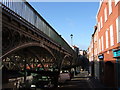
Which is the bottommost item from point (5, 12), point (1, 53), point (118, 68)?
point (118, 68)

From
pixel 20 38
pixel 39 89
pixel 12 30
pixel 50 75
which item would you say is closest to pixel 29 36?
pixel 20 38

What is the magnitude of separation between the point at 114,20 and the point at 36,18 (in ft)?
22.1

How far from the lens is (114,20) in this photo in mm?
18109

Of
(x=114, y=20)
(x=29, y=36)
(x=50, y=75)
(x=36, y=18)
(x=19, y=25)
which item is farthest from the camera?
(x=50, y=75)

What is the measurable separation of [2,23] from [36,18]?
756 centimetres

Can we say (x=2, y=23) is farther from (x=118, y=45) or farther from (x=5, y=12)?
(x=118, y=45)

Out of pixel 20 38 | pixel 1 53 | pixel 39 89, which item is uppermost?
pixel 20 38

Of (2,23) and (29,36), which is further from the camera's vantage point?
(29,36)

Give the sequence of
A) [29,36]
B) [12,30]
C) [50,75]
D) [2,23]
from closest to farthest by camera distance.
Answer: [2,23] → [12,30] → [29,36] → [50,75]

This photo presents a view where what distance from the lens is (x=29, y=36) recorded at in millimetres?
12859

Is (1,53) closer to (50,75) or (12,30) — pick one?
(12,30)

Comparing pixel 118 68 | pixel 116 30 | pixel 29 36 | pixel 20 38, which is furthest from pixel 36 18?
pixel 118 68

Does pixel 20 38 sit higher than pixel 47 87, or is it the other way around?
pixel 20 38

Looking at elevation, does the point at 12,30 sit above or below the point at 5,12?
below
